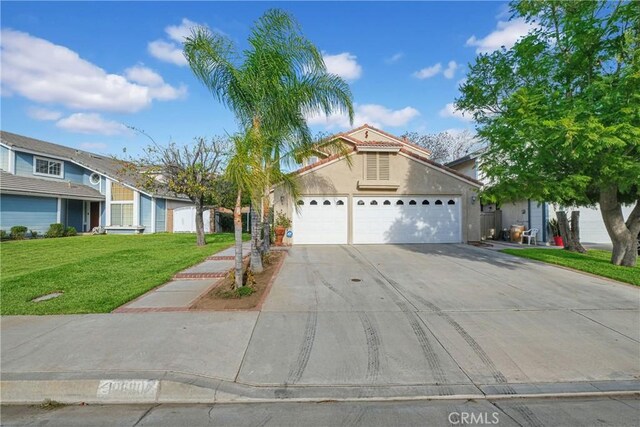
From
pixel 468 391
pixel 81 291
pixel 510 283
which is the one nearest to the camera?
pixel 468 391

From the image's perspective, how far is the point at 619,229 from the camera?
10.1m

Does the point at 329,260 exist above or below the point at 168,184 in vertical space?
below

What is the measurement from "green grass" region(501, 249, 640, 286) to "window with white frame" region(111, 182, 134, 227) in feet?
77.9

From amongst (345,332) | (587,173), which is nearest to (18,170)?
(345,332)

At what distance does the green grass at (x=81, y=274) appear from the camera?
21.5 ft

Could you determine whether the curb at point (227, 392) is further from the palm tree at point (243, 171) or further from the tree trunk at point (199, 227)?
the tree trunk at point (199, 227)

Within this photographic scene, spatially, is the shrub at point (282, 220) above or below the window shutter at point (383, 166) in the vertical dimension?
below

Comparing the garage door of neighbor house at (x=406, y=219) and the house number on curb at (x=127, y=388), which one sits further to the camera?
the garage door of neighbor house at (x=406, y=219)

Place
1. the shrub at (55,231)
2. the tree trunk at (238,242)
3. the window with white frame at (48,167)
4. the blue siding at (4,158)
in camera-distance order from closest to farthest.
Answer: the tree trunk at (238,242) → the shrub at (55,231) → the blue siding at (4,158) → the window with white frame at (48,167)

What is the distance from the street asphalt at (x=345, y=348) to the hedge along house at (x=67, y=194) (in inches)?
682

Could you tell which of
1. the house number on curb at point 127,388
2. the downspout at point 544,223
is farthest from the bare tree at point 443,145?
the house number on curb at point 127,388

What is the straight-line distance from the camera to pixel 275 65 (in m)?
7.61

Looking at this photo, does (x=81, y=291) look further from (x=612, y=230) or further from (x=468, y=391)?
(x=612, y=230)

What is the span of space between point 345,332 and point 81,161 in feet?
88.7
